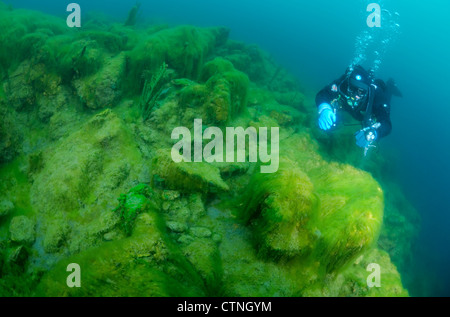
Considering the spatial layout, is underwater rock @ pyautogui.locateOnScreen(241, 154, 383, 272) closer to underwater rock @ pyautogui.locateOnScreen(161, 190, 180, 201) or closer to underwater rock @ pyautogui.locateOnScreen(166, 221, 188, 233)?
underwater rock @ pyautogui.locateOnScreen(166, 221, 188, 233)

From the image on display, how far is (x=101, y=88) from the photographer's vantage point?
5219 mm

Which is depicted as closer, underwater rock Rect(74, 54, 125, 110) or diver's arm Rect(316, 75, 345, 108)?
underwater rock Rect(74, 54, 125, 110)

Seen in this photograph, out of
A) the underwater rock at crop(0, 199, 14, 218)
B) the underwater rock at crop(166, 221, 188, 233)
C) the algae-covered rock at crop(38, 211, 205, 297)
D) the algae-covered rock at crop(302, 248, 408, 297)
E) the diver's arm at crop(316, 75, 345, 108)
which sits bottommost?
the algae-covered rock at crop(302, 248, 408, 297)

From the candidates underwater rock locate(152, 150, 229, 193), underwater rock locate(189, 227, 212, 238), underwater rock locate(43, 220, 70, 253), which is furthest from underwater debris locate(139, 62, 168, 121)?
underwater rock locate(189, 227, 212, 238)

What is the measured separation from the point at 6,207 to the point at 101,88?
9.58 ft

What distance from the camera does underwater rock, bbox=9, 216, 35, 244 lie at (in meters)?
3.09

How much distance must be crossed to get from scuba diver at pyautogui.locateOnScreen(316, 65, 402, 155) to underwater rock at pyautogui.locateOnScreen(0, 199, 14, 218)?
5.93m

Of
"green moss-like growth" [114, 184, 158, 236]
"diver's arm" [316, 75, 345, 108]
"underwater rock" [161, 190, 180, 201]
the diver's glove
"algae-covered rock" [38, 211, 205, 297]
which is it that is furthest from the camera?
"diver's arm" [316, 75, 345, 108]

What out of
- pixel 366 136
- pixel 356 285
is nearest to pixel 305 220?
pixel 356 285

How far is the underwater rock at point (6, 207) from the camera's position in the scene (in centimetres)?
333

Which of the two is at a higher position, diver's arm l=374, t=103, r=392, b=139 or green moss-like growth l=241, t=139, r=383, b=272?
diver's arm l=374, t=103, r=392, b=139

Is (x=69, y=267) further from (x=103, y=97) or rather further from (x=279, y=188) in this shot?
(x=103, y=97)

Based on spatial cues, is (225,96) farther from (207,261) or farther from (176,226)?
(207,261)
